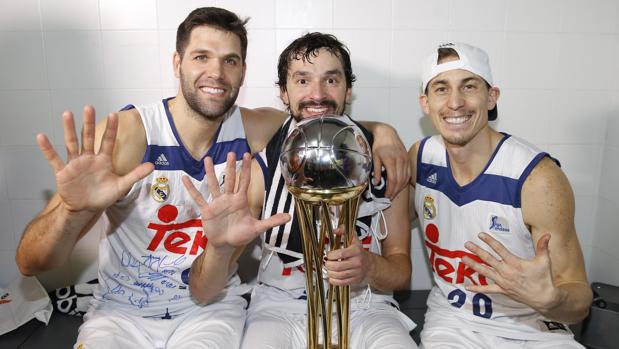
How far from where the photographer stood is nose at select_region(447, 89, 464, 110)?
1.61m

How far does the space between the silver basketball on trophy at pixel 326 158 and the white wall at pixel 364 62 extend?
127cm

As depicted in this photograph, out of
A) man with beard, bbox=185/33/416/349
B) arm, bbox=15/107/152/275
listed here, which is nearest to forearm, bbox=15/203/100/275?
arm, bbox=15/107/152/275

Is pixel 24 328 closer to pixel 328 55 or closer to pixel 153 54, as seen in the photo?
pixel 153 54

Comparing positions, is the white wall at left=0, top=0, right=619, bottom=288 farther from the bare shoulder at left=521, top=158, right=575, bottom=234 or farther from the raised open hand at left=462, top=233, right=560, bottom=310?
the raised open hand at left=462, top=233, right=560, bottom=310

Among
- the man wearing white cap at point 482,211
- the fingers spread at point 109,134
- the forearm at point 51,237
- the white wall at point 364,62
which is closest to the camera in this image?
the fingers spread at point 109,134

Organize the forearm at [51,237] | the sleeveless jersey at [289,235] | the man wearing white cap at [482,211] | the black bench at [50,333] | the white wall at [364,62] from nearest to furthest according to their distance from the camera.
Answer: the forearm at [51,237]
the man wearing white cap at [482,211]
the sleeveless jersey at [289,235]
the black bench at [50,333]
the white wall at [364,62]

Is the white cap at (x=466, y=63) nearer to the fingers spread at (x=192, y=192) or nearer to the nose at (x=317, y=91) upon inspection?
the nose at (x=317, y=91)

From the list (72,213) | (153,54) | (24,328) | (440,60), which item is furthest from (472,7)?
(24,328)

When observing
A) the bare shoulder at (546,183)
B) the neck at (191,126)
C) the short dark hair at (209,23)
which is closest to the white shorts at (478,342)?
the bare shoulder at (546,183)

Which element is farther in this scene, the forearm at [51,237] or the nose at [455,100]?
the nose at [455,100]

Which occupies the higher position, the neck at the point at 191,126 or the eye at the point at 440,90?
the eye at the point at 440,90

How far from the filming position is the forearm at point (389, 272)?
5.22ft

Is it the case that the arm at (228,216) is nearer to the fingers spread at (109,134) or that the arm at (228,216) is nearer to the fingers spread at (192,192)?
the fingers spread at (192,192)

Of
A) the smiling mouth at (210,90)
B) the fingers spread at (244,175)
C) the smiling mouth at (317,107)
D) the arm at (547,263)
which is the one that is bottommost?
the arm at (547,263)
